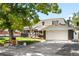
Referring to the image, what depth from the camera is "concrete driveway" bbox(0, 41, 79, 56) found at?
734 cm

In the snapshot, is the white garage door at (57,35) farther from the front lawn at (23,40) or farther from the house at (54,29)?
the front lawn at (23,40)

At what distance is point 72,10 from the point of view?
7434mm

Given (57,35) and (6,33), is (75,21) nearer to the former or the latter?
(57,35)

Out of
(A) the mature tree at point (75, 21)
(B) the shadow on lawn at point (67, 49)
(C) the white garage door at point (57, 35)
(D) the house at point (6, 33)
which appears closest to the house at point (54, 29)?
(C) the white garage door at point (57, 35)

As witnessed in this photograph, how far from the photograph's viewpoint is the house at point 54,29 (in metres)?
7.41

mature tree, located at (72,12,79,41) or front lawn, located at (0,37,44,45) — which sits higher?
mature tree, located at (72,12,79,41)

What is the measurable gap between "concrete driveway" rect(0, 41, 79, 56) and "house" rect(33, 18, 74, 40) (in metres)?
0.18

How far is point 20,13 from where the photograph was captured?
800cm

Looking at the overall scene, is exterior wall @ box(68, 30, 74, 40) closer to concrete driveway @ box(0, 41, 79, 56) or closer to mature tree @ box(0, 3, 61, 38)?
concrete driveway @ box(0, 41, 79, 56)

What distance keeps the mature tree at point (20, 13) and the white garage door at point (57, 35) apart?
1.72 feet

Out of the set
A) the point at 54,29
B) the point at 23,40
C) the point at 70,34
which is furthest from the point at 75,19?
the point at 23,40

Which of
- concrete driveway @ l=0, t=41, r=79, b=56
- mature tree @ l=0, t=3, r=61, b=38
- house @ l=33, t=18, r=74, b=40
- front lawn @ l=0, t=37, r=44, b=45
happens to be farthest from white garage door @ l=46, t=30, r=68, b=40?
mature tree @ l=0, t=3, r=61, b=38

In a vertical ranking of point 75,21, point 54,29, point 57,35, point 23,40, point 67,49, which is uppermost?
point 75,21

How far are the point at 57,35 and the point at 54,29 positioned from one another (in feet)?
0.61
